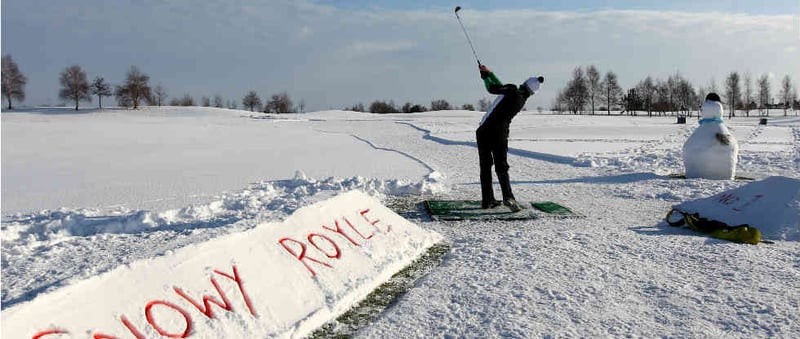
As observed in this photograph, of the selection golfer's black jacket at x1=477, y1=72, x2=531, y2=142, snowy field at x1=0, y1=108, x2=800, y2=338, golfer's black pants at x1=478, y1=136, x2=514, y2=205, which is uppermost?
golfer's black jacket at x1=477, y1=72, x2=531, y2=142

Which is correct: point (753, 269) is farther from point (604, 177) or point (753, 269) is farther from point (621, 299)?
point (604, 177)

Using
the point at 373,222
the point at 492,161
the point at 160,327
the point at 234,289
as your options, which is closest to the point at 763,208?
the point at 492,161

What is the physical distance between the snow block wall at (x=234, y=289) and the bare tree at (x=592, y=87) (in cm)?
6682

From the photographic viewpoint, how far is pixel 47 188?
933 centimetres

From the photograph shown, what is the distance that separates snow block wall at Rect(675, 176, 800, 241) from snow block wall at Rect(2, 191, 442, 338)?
12.1 feet

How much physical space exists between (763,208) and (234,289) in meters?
5.53

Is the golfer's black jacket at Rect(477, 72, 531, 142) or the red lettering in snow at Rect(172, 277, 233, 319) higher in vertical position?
the golfer's black jacket at Rect(477, 72, 531, 142)

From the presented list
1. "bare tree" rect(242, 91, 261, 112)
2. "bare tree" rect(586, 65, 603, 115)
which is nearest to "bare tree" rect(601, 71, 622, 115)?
"bare tree" rect(586, 65, 603, 115)

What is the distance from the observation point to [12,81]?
46.1m

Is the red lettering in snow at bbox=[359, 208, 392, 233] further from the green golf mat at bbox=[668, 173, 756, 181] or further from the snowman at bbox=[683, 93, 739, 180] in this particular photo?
the green golf mat at bbox=[668, 173, 756, 181]

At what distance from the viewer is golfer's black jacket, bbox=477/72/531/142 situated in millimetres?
6836

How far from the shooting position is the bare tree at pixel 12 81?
45125mm

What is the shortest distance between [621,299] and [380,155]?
11800 millimetres

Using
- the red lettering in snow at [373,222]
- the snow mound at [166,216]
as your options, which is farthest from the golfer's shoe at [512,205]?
the red lettering in snow at [373,222]
